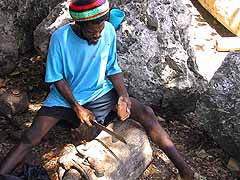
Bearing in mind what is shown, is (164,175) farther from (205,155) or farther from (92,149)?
(92,149)

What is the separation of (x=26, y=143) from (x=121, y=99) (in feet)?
2.56

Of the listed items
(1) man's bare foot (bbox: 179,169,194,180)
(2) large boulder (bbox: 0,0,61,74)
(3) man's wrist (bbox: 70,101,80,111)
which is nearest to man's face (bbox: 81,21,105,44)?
(3) man's wrist (bbox: 70,101,80,111)

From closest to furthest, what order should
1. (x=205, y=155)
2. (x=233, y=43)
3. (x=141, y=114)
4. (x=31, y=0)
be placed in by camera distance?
1. (x=141, y=114)
2. (x=205, y=155)
3. (x=31, y=0)
4. (x=233, y=43)

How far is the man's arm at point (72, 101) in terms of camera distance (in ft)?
11.7

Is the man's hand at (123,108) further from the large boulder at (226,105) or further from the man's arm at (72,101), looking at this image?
the large boulder at (226,105)

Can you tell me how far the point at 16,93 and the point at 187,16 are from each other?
69.3 inches

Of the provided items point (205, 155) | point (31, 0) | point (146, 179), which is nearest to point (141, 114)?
point (146, 179)

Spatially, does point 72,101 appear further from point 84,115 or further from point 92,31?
point 92,31

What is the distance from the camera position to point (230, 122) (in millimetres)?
4000

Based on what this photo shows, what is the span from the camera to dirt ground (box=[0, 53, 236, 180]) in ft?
13.3

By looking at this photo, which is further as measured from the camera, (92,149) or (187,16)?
(187,16)

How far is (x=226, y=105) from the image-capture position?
4023 millimetres

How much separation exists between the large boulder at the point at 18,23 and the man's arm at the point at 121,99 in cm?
153

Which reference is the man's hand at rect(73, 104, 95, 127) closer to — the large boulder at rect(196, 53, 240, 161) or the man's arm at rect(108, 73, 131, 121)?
the man's arm at rect(108, 73, 131, 121)
